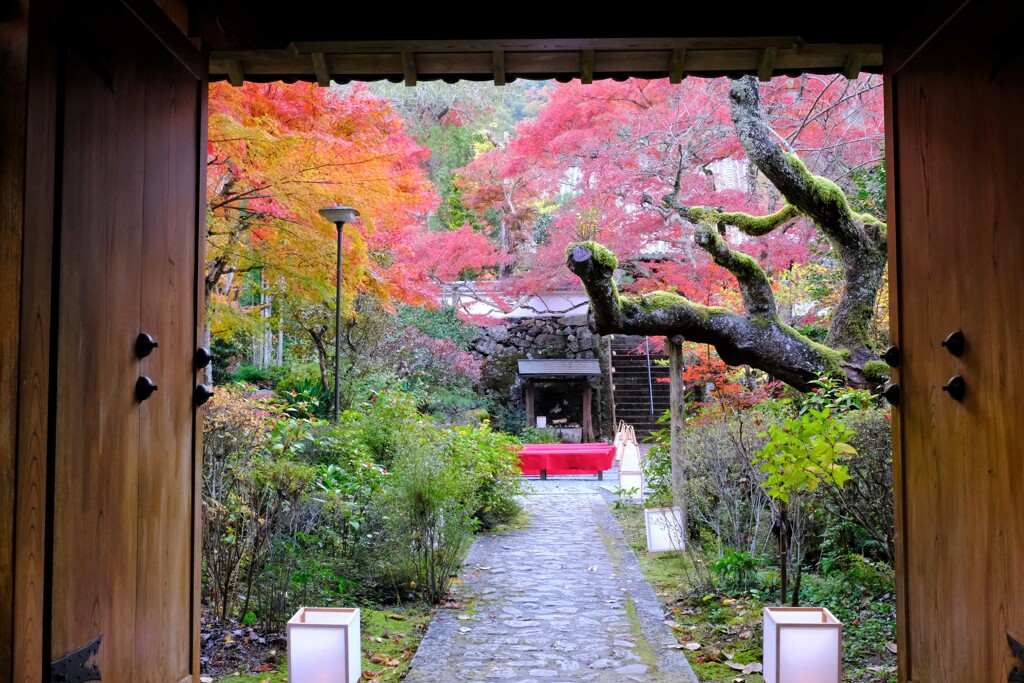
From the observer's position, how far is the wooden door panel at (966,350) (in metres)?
1.88

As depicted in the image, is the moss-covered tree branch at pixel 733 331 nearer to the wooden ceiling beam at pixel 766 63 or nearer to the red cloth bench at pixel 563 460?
the wooden ceiling beam at pixel 766 63

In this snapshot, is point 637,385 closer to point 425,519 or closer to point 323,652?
point 425,519

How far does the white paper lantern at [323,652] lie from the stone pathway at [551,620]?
24.8 inches

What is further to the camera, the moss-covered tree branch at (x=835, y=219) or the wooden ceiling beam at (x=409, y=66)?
the moss-covered tree branch at (x=835, y=219)

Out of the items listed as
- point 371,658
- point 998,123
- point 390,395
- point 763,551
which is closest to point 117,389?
point 998,123

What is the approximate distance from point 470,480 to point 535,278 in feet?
25.7

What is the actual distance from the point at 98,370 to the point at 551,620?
11.8 ft

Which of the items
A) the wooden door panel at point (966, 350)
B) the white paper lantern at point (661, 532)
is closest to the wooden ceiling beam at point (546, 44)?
the wooden door panel at point (966, 350)

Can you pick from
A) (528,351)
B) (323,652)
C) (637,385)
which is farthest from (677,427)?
(637,385)

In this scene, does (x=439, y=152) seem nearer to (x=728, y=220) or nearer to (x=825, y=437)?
(x=728, y=220)

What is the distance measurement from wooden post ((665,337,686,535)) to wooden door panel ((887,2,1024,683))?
356 centimetres

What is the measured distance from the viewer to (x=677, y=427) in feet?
22.6

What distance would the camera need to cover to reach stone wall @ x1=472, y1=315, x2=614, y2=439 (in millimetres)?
17484

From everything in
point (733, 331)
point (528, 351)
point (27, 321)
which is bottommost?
point (27, 321)
